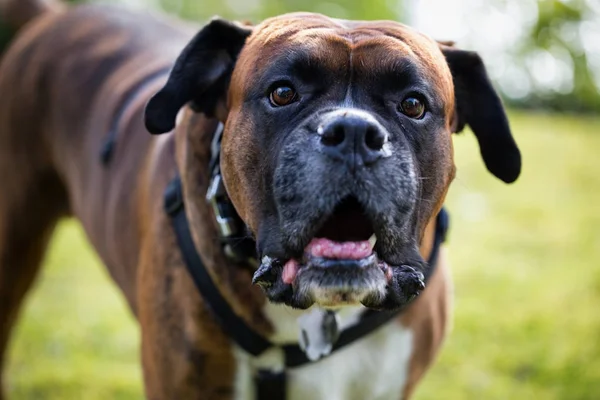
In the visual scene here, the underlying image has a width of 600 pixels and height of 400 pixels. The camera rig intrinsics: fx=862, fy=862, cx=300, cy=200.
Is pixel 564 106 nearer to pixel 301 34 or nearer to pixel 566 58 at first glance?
pixel 566 58

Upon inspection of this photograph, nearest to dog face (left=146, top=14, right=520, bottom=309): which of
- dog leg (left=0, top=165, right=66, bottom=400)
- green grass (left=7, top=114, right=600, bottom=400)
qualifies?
green grass (left=7, top=114, right=600, bottom=400)

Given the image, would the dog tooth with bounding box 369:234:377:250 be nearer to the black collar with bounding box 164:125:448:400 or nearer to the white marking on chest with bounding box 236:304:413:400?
the black collar with bounding box 164:125:448:400

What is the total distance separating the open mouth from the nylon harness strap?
1.78ft

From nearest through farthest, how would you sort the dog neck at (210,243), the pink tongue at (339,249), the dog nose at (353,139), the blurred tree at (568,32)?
the dog nose at (353,139) → the pink tongue at (339,249) → the dog neck at (210,243) → the blurred tree at (568,32)

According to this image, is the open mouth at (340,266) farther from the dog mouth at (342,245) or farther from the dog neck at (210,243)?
the dog neck at (210,243)

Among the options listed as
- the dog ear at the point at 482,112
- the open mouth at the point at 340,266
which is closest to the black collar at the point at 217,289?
the dog ear at the point at 482,112

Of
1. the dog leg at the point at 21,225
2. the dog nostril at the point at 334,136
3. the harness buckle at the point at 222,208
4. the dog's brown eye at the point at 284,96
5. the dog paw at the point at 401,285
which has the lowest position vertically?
the dog leg at the point at 21,225

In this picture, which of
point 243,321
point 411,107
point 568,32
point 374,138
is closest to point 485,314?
point 568,32

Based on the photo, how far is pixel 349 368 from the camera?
2.79 m

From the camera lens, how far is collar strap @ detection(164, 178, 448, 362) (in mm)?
2613

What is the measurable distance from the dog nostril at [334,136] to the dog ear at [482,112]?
2.42 feet

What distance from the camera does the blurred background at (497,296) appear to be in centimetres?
426

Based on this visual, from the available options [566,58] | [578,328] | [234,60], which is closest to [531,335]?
[578,328]

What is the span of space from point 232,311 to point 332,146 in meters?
0.82
